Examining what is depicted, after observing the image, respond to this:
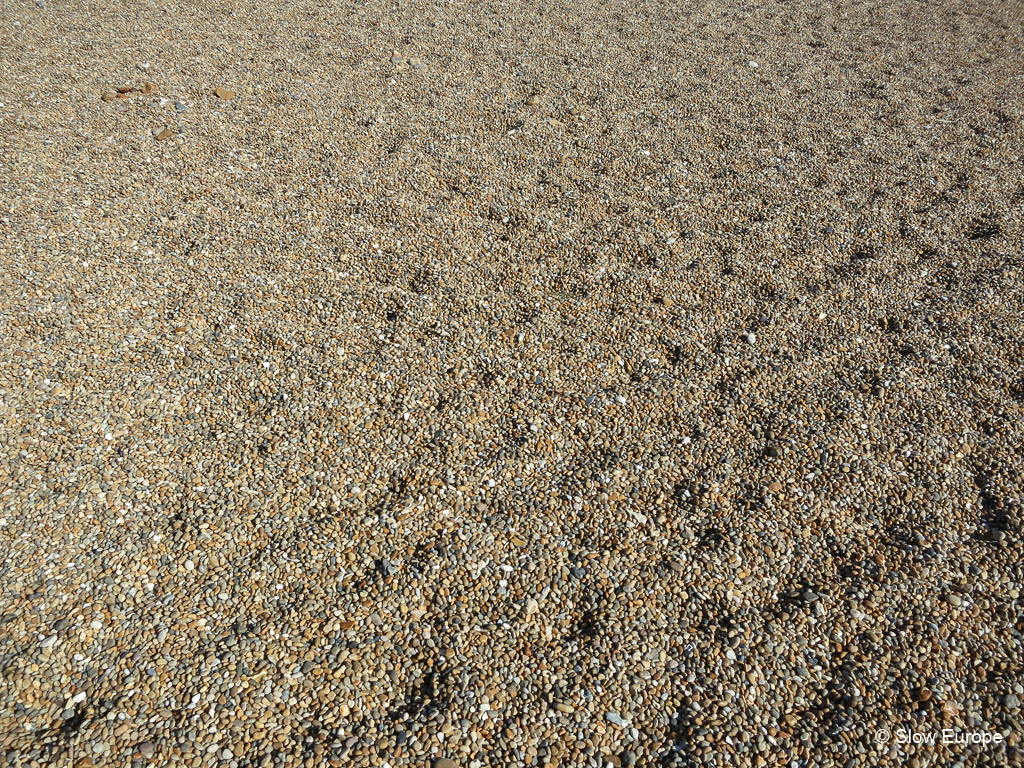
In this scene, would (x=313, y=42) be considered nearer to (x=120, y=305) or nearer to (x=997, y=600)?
(x=120, y=305)

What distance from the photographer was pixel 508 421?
3.22 meters

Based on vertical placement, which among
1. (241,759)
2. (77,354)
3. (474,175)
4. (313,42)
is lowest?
(241,759)

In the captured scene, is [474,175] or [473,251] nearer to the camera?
[473,251]

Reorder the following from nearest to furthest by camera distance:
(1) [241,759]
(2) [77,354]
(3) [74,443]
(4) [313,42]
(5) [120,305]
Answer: (1) [241,759], (3) [74,443], (2) [77,354], (5) [120,305], (4) [313,42]

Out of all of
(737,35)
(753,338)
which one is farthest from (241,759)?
(737,35)

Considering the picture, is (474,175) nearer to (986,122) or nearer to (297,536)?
(297,536)

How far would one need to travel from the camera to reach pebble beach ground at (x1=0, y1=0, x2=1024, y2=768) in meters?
2.22

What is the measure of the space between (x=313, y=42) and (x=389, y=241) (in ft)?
11.8

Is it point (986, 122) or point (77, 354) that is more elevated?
point (986, 122)

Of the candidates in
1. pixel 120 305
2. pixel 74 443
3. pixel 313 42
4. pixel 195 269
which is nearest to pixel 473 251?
pixel 195 269

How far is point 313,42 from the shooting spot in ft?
22.5

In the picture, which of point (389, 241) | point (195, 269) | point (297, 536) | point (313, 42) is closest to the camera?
point (297, 536)

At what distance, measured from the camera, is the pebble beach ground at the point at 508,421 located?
2.22m

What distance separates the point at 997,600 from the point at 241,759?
2440 millimetres
